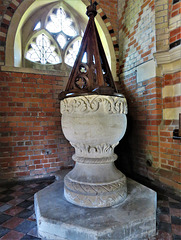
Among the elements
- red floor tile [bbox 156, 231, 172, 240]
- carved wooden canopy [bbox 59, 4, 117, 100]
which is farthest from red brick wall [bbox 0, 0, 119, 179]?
red floor tile [bbox 156, 231, 172, 240]

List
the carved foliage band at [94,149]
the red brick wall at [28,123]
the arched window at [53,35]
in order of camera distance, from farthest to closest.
Answer: 1. the arched window at [53,35]
2. the red brick wall at [28,123]
3. the carved foliage band at [94,149]

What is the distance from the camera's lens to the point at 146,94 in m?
2.44

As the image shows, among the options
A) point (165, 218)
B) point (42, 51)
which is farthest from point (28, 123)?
point (165, 218)

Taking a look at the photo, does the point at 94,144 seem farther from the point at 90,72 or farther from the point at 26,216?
the point at 26,216

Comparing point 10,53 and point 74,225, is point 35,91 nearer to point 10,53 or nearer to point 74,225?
point 10,53

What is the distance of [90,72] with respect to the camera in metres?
1.70

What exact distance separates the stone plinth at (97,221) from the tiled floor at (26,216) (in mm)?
140

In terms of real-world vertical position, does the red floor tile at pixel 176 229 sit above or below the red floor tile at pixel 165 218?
above

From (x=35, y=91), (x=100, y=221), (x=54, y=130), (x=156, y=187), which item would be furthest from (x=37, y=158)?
(x=156, y=187)

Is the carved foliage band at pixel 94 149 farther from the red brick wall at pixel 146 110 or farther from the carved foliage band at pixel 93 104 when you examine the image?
the red brick wall at pixel 146 110

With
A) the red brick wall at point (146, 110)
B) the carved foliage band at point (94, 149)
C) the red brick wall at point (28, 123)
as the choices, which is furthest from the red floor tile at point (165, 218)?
the red brick wall at point (28, 123)

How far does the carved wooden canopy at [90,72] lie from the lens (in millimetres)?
1593

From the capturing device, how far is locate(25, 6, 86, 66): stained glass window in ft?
10.2

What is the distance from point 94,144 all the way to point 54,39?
2.63 metres
